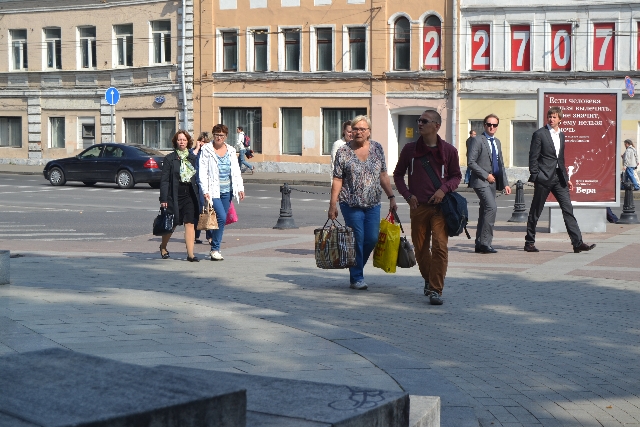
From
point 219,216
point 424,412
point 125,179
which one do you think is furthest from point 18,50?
point 424,412

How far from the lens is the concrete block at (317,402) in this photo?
388 cm

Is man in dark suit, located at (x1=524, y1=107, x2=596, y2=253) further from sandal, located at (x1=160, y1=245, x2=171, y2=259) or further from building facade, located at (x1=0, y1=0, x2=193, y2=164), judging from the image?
building facade, located at (x1=0, y1=0, x2=193, y2=164)

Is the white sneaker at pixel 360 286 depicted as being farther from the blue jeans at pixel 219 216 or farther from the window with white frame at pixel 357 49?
the window with white frame at pixel 357 49

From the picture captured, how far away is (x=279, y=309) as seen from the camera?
31.6 ft

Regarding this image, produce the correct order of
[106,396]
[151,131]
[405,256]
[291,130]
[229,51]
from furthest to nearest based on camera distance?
[151,131] → [229,51] → [291,130] → [405,256] → [106,396]

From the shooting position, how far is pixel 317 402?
13.2 feet

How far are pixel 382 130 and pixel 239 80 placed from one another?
6284mm

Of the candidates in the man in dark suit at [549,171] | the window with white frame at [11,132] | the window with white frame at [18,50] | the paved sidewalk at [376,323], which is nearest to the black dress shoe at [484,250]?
the paved sidewalk at [376,323]

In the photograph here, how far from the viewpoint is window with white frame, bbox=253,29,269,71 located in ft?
141

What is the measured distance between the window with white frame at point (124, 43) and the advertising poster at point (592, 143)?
30.6m

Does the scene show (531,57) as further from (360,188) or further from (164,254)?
(360,188)

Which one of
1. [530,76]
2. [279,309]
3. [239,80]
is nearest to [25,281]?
[279,309]

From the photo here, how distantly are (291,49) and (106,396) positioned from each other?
39618 millimetres

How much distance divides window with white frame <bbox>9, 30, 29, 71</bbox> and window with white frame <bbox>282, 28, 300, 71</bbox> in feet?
42.3
